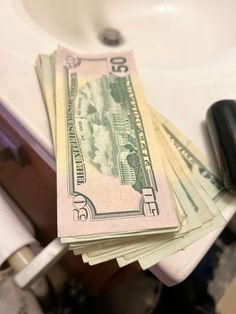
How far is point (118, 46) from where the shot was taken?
86cm

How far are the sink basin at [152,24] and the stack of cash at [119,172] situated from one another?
0.26 meters

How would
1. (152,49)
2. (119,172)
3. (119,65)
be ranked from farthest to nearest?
(152,49) → (119,65) → (119,172)

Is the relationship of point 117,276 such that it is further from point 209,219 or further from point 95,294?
point 209,219

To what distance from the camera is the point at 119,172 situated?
0.44 meters

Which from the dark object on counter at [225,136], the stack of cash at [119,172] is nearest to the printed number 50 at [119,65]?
the stack of cash at [119,172]

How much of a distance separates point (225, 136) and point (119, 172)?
13cm

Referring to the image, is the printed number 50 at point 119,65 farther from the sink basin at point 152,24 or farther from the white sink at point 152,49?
the sink basin at point 152,24

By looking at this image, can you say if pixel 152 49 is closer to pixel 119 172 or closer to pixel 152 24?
pixel 152 24

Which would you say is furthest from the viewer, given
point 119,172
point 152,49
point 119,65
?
point 152,49

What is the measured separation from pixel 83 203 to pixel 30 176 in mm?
195

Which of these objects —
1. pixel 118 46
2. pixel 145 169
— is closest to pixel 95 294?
pixel 145 169

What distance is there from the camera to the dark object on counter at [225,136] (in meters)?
0.43

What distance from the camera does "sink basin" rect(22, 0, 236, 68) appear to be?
31.4 inches

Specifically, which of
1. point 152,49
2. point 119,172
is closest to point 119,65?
point 119,172
